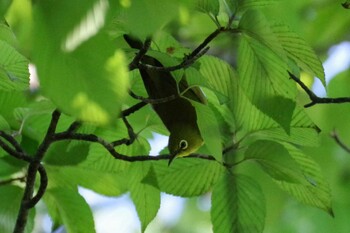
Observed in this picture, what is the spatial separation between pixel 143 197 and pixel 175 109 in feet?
0.59

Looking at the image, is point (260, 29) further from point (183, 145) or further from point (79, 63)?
point (79, 63)

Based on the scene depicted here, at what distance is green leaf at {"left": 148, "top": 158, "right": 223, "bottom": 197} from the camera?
1.18 metres

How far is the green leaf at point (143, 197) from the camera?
3.91 ft

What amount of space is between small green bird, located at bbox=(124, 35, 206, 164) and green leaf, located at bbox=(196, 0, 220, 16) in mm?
135

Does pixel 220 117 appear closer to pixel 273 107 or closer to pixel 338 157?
pixel 273 107

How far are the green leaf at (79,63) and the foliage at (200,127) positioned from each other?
32mm

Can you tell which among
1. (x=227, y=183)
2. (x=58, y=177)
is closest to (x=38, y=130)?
(x=58, y=177)

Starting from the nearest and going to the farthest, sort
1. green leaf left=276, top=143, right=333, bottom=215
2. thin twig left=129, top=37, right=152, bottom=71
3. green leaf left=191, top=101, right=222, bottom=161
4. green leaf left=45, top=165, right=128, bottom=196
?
thin twig left=129, top=37, right=152, bottom=71 < green leaf left=191, top=101, right=222, bottom=161 < green leaf left=276, top=143, right=333, bottom=215 < green leaf left=45, top=165, right=128, bottom=196

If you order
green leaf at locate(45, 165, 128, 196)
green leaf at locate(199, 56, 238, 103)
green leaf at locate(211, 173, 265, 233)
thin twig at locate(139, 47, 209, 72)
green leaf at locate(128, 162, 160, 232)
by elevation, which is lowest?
green leaf at locate(45, 165, 128, 196)

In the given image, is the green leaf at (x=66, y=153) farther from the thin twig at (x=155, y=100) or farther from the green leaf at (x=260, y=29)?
the green leaf at (x=260, y=29)

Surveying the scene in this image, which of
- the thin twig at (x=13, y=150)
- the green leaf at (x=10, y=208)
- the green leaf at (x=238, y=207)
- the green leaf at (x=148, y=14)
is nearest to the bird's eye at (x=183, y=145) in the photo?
the green leaf at (x=238, y=207)

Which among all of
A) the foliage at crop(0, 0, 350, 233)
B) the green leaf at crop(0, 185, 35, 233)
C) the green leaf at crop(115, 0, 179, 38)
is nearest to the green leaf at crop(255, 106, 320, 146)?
the foliage at crop(0, 0, 350, 233)

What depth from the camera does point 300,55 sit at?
0.93 m

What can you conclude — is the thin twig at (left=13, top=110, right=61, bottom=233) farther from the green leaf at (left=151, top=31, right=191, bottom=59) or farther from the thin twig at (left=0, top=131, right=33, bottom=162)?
the green leaf at (left=151, top=31, right=191, bottom=59)
